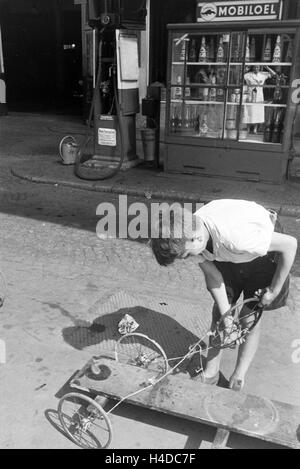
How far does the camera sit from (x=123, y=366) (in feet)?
9.66

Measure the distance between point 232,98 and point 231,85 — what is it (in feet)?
0.67

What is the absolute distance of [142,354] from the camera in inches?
127

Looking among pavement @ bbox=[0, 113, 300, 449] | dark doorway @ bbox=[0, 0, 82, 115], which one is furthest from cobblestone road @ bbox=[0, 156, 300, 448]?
dark doorway @ bbox=[0, 0, 82, 115]

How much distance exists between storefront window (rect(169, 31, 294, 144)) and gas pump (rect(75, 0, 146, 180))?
0.82m

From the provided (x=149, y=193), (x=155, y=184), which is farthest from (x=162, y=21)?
(x=149, y=193)

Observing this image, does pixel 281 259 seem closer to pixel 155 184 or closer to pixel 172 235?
pixel 172 235

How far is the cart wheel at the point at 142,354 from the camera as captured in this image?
3041 mm

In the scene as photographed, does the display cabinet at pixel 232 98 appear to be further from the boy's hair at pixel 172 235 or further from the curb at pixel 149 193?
the boy's hair at pixel 172 235

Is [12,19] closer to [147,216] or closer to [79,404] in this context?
[147,216]

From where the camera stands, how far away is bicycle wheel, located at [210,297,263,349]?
2.88 metres

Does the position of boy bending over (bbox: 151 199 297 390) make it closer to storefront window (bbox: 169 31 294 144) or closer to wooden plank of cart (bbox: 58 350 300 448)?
wooden plank of cart (bbox: 58 350 300 448)

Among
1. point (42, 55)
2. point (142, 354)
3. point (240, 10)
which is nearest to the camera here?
point (142, 354)

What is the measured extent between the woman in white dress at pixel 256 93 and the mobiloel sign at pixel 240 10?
855mm
